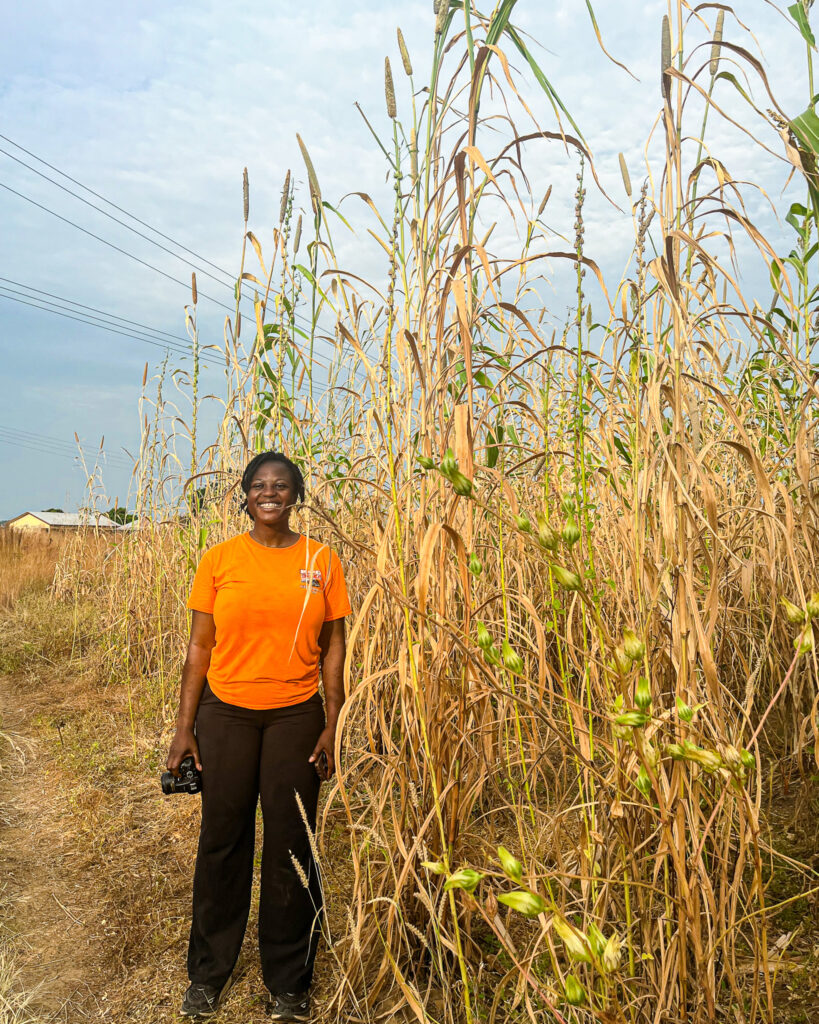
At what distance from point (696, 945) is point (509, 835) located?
3.78 ft

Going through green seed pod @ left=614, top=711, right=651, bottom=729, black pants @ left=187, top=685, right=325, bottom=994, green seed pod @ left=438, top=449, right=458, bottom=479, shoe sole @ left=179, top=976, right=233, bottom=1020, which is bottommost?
shoe sole @ left=179, top=976, right=233, bottom=1020

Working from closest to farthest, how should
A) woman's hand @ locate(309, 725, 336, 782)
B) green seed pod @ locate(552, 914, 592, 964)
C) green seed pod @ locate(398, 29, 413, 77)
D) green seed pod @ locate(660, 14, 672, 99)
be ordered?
1. green seed pod @ locate(552, 914, 592, 964)
2. green seed pod @ locate(660, 14, 672, 99)
3. green seed pod @ locate(398, 29, 413, 77)
4. woman's hand @ locate(309, 725, 336, 782)

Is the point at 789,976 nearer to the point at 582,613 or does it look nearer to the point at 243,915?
the point at 582,613

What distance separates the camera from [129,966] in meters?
2.32

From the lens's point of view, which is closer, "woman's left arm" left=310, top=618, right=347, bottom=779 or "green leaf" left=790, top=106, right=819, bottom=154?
"green leaf" left=790, top=106, right=819, bottom=154

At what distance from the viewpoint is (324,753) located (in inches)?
83.4

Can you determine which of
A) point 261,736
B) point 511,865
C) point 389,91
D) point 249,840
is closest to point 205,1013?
point 249,840

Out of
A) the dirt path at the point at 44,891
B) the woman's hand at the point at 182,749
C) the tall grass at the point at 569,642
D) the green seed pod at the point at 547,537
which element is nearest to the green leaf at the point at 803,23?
the tall grass at the point at 569,642

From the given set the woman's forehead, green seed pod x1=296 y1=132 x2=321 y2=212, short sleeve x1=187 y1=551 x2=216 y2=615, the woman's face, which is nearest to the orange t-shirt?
short sleeve x1=187 y1=551 x2=216 y2=615

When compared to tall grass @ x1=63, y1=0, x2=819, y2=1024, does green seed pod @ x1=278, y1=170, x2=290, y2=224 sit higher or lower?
higher

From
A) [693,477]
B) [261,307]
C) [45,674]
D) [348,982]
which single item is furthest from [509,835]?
[45,674]

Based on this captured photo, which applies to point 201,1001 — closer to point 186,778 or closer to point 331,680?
point 186,778

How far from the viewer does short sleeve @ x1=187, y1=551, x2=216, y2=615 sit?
86.0 inches

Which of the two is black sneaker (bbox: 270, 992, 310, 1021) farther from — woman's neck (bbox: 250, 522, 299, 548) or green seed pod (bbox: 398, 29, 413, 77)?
green seed pod (bbox: 398, 29, 413, 77)
